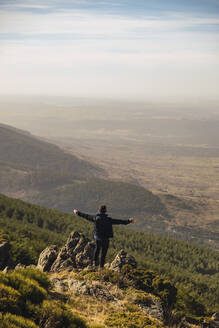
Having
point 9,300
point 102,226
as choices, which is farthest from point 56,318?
point 102,226

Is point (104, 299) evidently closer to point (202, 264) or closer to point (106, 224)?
point (106, 224)

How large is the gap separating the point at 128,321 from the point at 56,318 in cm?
466

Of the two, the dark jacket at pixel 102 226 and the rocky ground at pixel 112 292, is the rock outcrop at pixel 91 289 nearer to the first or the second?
the rocky ground at pixel 112 292

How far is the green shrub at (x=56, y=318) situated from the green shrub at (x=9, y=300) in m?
1.17

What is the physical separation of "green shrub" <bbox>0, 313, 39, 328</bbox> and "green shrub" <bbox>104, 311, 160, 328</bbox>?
5.08 m

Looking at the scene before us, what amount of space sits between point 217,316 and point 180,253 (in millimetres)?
147273

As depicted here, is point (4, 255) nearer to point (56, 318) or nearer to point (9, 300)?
point (9, 300)

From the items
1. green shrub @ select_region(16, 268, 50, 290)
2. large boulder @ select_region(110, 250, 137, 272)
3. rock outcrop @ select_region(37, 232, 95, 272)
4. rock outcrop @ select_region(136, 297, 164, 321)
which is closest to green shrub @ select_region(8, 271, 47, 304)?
green shrub @ select_region(16, 268, 50, 290)

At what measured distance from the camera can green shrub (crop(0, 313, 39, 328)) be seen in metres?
12.1

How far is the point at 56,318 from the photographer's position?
14188 mm

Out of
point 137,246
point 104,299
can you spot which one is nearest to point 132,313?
point 104,299

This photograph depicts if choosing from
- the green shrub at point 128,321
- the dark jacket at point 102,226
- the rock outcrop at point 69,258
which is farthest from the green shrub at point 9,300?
the rock outcrop at point 69,258

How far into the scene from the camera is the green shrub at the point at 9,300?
13.5 m

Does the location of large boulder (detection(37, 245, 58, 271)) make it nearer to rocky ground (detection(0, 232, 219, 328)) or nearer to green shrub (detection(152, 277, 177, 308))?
rocky ground (detection(0, 232, 219, 328))
